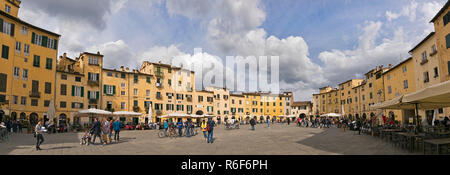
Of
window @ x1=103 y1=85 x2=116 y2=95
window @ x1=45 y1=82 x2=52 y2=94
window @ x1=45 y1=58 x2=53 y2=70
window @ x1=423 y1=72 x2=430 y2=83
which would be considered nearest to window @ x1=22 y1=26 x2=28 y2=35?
window @ x1=45 y1=58 x2=53 y2=70

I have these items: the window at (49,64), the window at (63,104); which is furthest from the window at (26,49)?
the window at (63,104)

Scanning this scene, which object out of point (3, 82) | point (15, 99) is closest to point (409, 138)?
point (3, 82)

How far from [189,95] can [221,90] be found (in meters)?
11.8

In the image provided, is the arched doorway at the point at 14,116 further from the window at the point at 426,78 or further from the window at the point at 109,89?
the window at the point at 426,78

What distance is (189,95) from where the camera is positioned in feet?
175

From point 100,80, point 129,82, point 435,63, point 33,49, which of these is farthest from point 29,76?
point 435,63

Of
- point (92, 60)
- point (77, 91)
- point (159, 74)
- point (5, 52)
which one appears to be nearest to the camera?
point (5, 52)

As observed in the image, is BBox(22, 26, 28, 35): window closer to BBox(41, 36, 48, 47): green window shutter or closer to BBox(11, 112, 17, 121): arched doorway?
BBox(41, 36, 48, 47): green window shutter

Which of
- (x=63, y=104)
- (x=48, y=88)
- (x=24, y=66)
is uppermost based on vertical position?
(x=24, y=66)

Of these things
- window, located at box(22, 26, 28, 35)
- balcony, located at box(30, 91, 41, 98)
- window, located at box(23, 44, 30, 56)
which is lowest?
balcony, located at box(30, 91, 41, 98)

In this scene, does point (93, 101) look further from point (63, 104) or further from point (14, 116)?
point (14, 116)

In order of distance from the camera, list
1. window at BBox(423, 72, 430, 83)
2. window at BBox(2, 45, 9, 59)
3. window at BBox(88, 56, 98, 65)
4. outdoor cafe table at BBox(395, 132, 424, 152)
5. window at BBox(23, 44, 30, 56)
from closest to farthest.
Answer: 1. outdoor cafe table at BBox(395, 132, 424, 152)
2. window at BBox(423, 72, 430, 83)
3. window at BBox(2, 45, 9, 59)
4. window at BBox(23, 44, 30, 56)
5. window at BBox(88, 56, 98, 65)

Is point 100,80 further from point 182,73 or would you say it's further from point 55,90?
point 182,73
